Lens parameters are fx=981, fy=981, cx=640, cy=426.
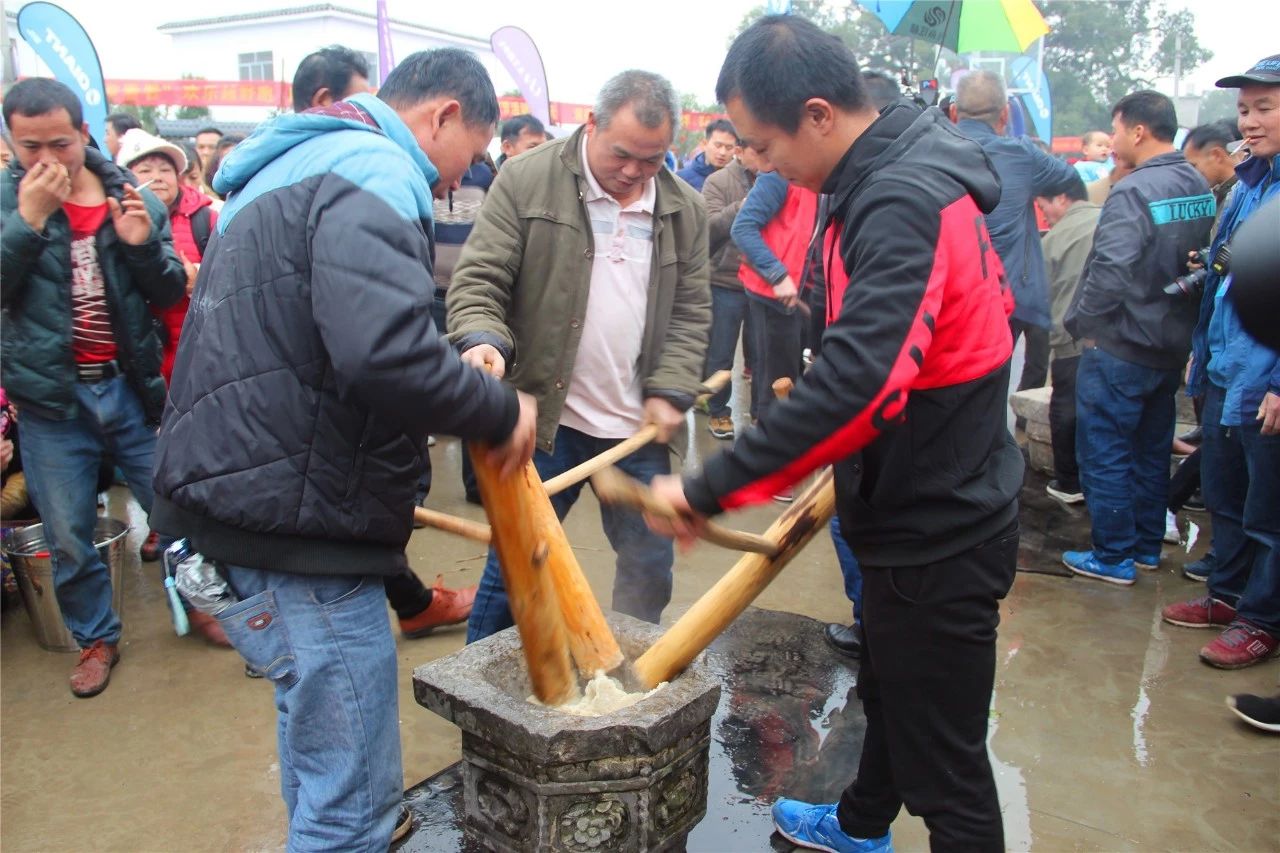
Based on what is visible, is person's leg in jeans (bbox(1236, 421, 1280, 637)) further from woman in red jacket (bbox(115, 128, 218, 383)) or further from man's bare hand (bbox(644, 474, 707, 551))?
woman in red jacket (bbox(115, 128, 218, 383))

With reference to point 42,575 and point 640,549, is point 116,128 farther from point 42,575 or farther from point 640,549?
point 640,549

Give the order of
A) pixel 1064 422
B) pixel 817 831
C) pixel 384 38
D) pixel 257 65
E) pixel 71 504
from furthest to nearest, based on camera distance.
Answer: pixel 257 65 < pixel 384 38 < pixel 1064 422 < pixel 71 504 < pixel 817 831

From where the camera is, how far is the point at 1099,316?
4453 millimetres

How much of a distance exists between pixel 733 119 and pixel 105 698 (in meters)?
3.07

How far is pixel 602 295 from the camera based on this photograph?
3.15 metres

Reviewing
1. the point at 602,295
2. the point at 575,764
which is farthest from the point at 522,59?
the point at 575,764

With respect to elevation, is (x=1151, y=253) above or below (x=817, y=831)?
above

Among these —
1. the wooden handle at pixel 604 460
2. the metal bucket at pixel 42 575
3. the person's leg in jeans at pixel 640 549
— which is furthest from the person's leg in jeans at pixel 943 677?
the metal bucket at pixel 42 575

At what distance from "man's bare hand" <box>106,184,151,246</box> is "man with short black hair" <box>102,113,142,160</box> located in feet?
18.3

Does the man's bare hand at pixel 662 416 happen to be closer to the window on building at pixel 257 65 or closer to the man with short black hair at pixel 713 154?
the man with short black hair at pixel 713 154

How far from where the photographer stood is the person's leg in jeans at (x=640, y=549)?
10.7 ft

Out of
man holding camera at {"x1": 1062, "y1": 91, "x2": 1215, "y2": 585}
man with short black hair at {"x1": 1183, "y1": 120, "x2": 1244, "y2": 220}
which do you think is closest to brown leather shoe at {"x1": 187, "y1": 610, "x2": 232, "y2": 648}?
man holding camera at {"x1": 1062, "y1": 91, "x2": 1215, "y2": 585}

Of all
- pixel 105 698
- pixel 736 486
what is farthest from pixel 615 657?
pixel 105 698

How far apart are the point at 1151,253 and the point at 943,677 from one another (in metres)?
3.13
